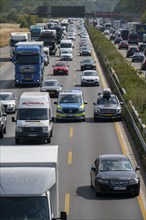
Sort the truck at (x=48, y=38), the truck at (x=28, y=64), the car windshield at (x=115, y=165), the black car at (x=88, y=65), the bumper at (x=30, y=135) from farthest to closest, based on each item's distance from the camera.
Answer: the truck at (x=48, y=38)
the black car at (x=88, y=65)
the truck at (x=28, y=64)
the bumper at (x=30, y=135)
the car windshield at (x=115, y=165)

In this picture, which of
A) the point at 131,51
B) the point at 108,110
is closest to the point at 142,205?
the point at 108,110

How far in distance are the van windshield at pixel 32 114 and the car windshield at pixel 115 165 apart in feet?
35.9

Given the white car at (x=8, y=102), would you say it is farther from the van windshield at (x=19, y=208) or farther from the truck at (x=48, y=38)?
the truck at (x=48, y=38)

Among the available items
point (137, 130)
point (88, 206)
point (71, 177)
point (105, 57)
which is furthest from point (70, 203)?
point (105, 57)

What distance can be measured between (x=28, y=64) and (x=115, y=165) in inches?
1520

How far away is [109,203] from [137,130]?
1113 cm

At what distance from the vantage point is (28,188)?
51.6ft

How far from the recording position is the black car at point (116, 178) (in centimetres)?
2583

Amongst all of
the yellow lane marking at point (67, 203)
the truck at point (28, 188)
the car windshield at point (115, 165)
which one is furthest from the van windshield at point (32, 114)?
the truck at point (28, 188)

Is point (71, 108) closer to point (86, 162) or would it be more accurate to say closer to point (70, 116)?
point (70, 116)

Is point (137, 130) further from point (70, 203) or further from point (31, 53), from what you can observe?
point (31, 53)

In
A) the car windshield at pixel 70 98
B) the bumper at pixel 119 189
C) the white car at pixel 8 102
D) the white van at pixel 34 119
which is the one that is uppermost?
the bumper at pixel 119 189

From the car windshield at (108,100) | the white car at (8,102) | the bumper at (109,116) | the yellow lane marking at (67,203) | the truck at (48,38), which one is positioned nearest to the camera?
the yellow lane marking at (67,203)

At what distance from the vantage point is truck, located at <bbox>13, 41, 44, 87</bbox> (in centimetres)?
6412
